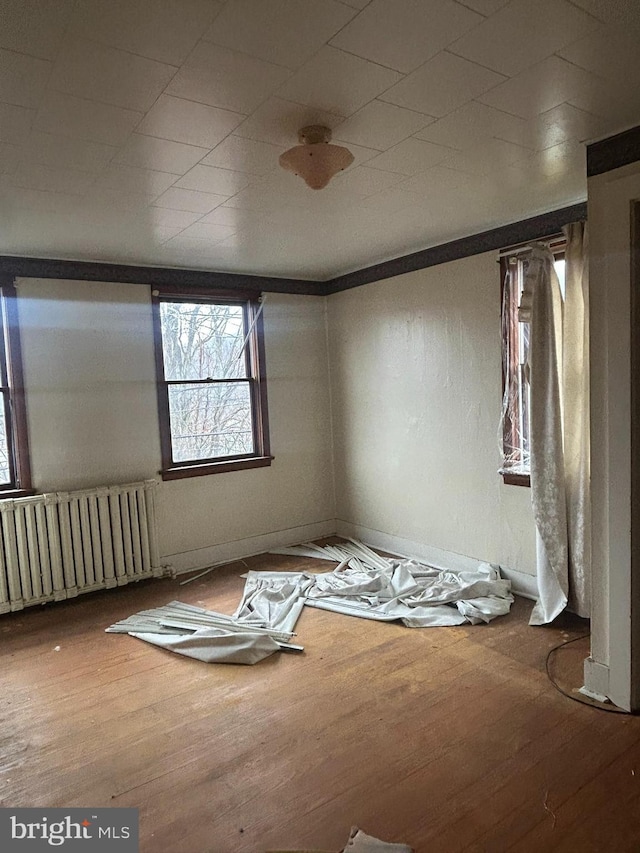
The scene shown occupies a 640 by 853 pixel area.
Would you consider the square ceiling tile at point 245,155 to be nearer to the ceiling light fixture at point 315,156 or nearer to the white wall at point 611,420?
the ceiling light fixture at point 315,156

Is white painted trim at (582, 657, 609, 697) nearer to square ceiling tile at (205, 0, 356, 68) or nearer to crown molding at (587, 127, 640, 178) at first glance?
crown molding at (587, 127, 640, 178)

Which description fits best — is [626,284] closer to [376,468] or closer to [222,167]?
[222,167]

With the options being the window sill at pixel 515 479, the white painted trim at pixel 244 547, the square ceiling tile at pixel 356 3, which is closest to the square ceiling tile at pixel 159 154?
the square ceiling tile at pixel 356 3

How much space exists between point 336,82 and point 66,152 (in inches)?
45.3

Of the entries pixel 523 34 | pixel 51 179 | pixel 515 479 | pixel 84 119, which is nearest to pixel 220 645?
pixel 515 479

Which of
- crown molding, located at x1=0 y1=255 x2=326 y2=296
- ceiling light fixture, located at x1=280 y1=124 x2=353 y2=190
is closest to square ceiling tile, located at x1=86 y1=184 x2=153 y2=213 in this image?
ceiling light fixture, located at x1=280 y1=124 x2=353 y2=190

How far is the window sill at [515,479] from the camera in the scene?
3.64 metres

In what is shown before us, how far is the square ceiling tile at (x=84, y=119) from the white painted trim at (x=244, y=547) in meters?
3.21

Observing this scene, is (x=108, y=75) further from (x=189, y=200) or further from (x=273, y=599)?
(x=273, y=599)

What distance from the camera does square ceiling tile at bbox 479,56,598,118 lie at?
5.95 ft

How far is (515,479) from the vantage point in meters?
3.71

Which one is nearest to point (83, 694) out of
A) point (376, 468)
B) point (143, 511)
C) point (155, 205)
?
point (143, 511)

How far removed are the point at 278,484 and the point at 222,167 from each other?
10.2ft

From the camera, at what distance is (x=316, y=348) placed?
5.24 meters
